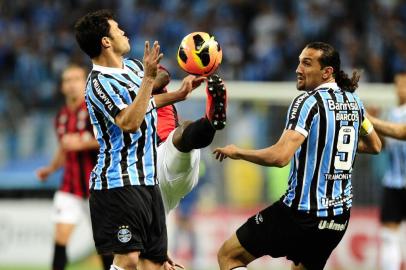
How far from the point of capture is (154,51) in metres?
5.98

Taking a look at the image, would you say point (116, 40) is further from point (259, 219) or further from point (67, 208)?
point (67, 208)

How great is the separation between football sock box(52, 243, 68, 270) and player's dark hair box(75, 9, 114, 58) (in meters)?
2.95

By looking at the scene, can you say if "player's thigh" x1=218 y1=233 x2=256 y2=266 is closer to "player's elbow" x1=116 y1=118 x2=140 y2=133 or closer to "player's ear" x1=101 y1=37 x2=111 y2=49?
"player's elbow" x1=116 y1=118 x2=140 y2=133

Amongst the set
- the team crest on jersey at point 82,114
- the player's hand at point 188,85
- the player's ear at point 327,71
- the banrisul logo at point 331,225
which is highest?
the player's ear at point 327,71

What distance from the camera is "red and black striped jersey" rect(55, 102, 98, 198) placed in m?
9.21

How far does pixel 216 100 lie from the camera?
6258 mm

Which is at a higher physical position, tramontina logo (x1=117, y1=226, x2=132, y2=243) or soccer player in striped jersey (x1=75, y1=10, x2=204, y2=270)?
soccer player in striped jersey (x1=75, y1=10, x2=204, y2=270)

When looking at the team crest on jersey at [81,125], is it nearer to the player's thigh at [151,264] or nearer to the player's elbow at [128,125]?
the player's thigh at [151,264]

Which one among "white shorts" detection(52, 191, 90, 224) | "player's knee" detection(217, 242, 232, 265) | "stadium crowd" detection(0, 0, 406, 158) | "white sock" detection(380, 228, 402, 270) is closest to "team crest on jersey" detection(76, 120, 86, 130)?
"white shorts" detection(52, 191, 90, 224)

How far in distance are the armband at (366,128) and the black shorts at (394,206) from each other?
10.8 ft

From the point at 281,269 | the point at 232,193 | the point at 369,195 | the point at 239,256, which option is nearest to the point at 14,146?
the point at 232,193

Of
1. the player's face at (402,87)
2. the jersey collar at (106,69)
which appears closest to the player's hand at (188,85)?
the jersey collar at (106,69)

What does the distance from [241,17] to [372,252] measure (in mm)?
5983

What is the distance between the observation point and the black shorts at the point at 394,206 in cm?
1021
